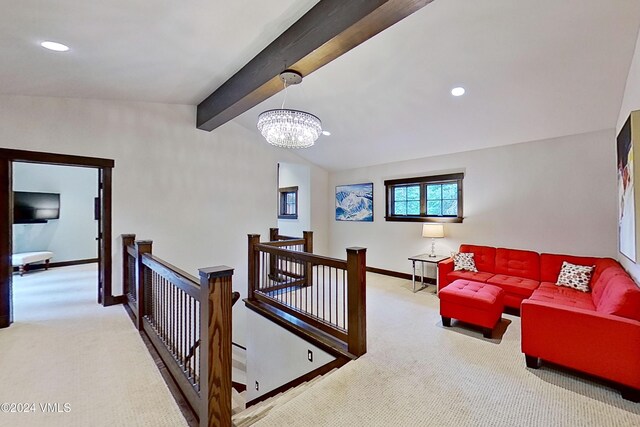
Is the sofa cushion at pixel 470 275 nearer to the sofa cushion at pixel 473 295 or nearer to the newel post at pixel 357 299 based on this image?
the sofa cushion at pixel 473 295

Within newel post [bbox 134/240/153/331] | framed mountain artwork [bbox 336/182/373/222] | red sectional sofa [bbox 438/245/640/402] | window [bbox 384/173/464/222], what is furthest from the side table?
newel post [bbox 134/240/153/331]

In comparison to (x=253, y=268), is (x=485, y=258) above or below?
above

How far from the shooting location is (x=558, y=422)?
1.92m

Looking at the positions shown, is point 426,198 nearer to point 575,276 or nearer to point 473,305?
point 575,276

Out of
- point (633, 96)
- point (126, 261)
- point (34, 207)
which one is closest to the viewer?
point (633, 96)

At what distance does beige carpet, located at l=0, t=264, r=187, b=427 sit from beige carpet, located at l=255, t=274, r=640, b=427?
0.98 meters

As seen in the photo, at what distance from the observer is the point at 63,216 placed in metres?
6.96

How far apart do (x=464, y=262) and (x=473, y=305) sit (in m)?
1.48

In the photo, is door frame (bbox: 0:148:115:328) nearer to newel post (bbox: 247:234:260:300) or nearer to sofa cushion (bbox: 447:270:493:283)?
newel post (bbox: 247:234:260:300)

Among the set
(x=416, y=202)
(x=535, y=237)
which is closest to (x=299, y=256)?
(x=416, y=202)

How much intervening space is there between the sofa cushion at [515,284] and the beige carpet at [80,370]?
159 inches

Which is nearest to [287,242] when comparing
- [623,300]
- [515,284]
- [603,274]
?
[515,284]

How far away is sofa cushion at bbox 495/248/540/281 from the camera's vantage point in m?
4.13

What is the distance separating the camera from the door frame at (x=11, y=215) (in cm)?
329
